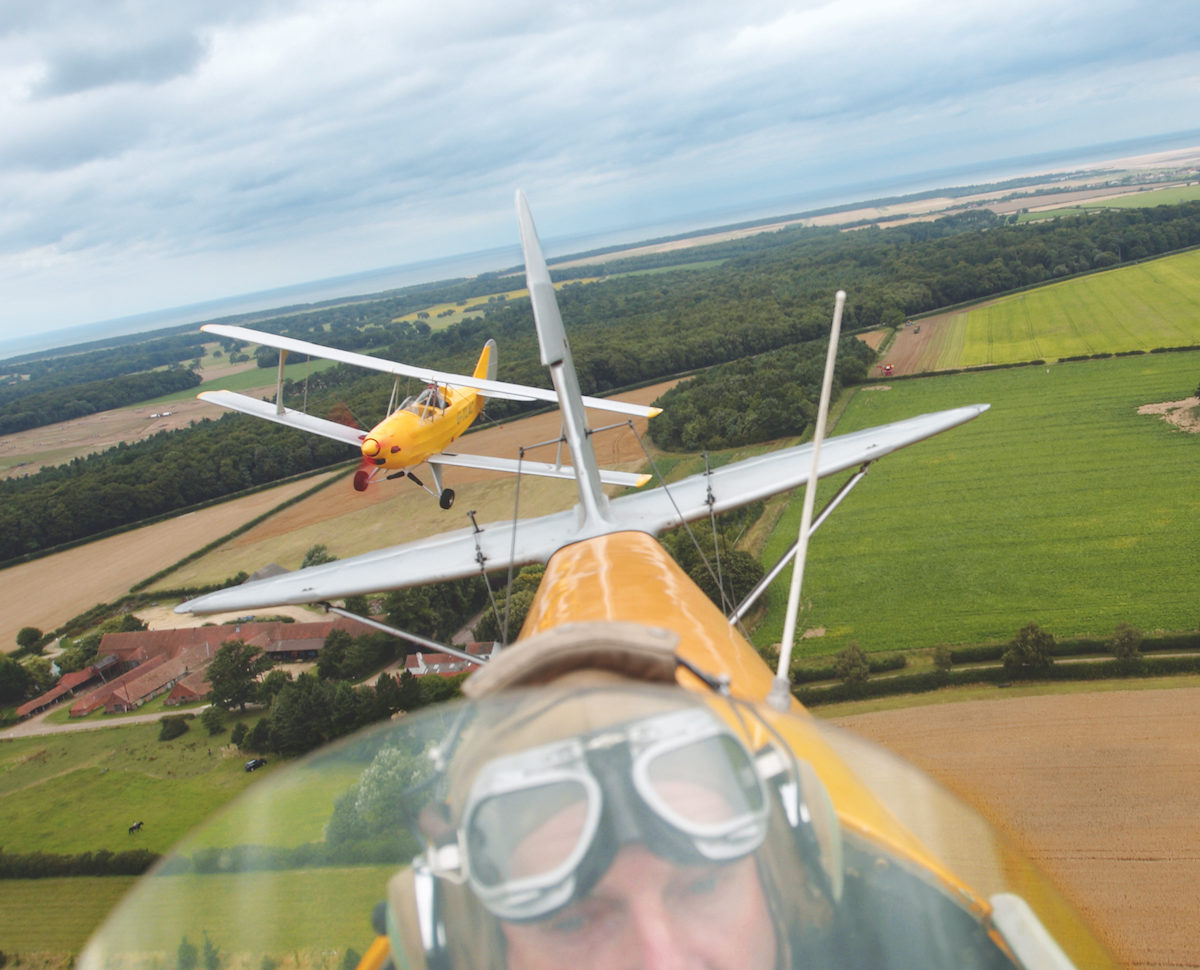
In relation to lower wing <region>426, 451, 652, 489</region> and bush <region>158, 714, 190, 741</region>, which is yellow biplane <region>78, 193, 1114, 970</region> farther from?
bush <region>158, 714, 190, 741</region>

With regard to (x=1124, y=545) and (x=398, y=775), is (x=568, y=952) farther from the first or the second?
(x=1124, y=545)

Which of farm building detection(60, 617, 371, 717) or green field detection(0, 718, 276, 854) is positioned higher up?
farm building detection(60, 617, 371, 717)

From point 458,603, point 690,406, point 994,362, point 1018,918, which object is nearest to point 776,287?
point 994,362

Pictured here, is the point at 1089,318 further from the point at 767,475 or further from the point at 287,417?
the point at 287,417

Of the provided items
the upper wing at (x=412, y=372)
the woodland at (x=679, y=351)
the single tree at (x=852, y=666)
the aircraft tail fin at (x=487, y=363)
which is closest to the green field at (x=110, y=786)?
the woodland at (x=679, y=351)

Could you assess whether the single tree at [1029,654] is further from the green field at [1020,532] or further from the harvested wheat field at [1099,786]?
the green field at [1020,532]

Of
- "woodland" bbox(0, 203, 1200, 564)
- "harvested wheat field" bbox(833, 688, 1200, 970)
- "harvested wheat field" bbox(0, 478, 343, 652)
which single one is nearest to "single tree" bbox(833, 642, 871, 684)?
"harvested wheat field" bbox(833, 688, 1200, 970)

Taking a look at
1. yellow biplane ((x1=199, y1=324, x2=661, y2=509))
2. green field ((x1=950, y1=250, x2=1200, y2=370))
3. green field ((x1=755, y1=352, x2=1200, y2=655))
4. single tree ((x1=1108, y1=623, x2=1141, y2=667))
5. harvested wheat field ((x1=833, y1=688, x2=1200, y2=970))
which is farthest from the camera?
green field ((x1=950, y1=250, x2=1200, y2=370))
